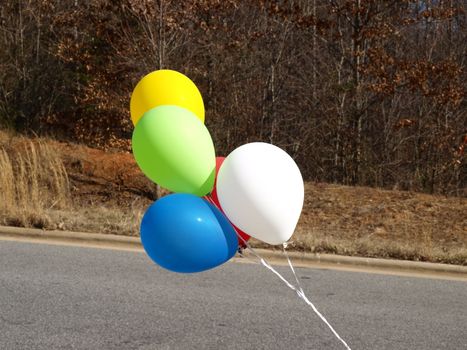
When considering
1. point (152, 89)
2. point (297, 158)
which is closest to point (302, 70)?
point (297, 158)

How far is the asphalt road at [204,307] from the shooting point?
468 centimetres

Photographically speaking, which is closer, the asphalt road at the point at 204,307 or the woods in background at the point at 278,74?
the asphalt road at the point at 204,307

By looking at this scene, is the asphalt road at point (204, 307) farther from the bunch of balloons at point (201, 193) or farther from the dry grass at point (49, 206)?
the bunch of balloons at point (201, 193)

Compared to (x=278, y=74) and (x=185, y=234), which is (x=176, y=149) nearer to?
(x=185, y=234)

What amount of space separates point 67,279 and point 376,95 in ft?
26.1

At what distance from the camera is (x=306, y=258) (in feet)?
23.1

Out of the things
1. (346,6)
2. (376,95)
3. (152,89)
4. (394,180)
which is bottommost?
(394,180)

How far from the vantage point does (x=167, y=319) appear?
16.6 feet

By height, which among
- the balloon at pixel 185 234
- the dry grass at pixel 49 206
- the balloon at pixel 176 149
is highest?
the balloon at pixel 176 149

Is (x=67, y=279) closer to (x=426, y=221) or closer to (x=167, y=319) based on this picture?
(x=167, y=319)

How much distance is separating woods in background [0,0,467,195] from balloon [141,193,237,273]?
689 cm

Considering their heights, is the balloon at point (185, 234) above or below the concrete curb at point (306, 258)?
above

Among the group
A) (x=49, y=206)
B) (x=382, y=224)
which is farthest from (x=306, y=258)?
(x=49, y=206)

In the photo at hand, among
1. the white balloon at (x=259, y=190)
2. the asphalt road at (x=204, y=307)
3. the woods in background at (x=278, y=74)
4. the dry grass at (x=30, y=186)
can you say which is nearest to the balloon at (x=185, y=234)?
the white balloon at (x=259, y=190)
